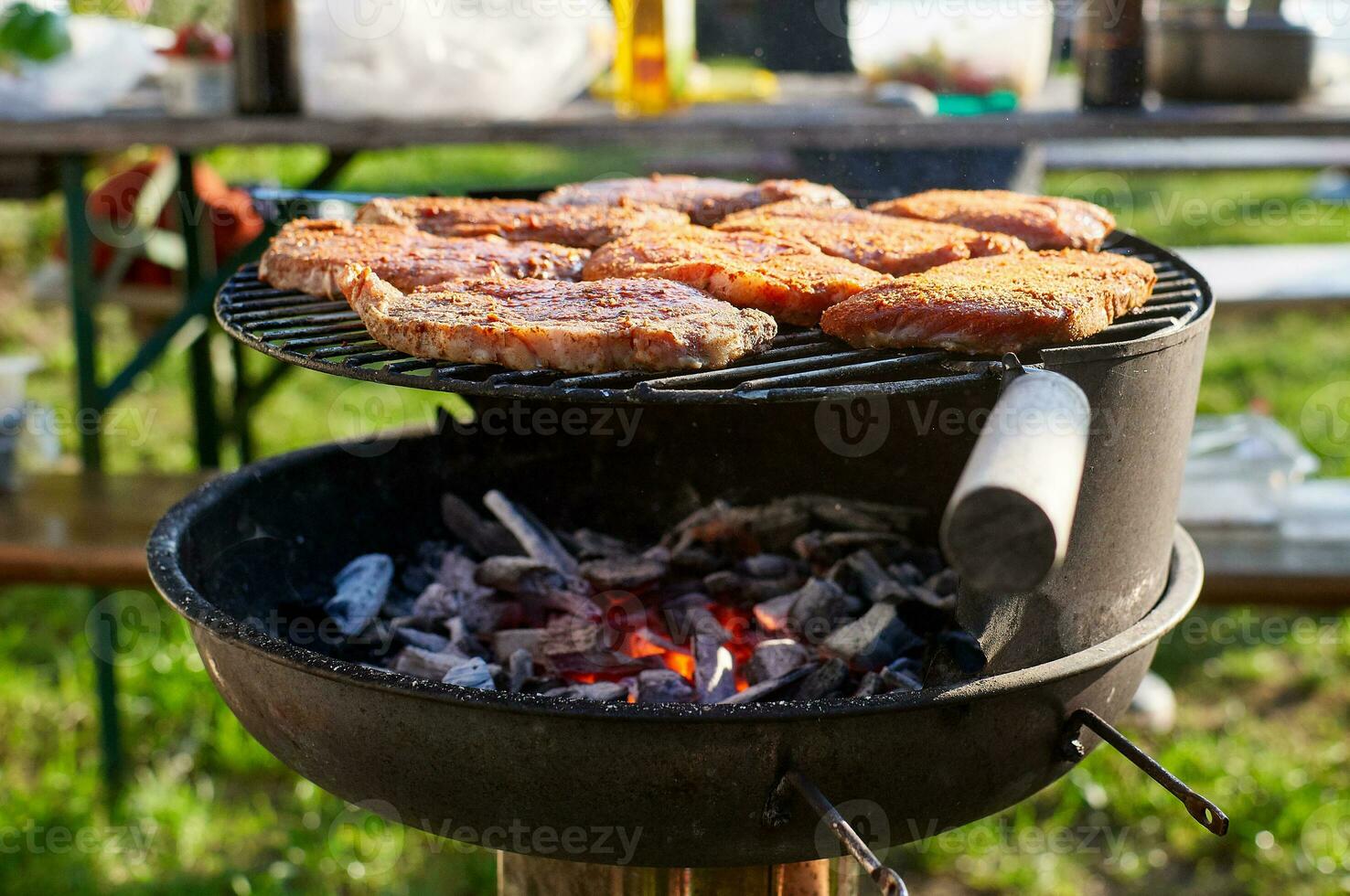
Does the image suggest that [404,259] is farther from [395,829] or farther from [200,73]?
[200,73]

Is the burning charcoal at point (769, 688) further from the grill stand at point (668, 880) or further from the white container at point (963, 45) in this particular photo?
the white container at point (963, 45)

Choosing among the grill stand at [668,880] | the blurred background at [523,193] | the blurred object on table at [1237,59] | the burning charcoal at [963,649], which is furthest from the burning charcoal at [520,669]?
the blurred object on table at [1237,59]

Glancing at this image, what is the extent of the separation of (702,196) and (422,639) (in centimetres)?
117

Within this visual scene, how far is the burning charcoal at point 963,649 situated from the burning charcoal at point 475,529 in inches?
38.3

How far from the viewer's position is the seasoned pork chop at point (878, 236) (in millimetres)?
2355

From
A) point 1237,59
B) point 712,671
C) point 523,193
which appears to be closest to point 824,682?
point 712,671

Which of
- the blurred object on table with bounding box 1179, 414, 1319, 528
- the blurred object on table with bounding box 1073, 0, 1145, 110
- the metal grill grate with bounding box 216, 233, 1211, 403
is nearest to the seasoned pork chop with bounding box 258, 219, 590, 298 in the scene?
the metal grill grate with bounding box 216, 233, 1211, 403

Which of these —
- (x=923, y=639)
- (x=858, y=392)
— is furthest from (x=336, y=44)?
(x=858, y=392)

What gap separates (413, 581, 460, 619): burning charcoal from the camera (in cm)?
257

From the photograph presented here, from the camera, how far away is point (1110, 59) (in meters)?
4.42

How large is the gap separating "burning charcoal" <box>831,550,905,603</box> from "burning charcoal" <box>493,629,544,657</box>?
64 cm

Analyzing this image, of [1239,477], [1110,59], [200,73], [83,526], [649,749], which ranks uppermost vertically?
[1110,59]

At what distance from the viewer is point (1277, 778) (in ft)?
13.6

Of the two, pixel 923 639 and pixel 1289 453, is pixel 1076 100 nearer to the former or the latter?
pixel 1289 453
